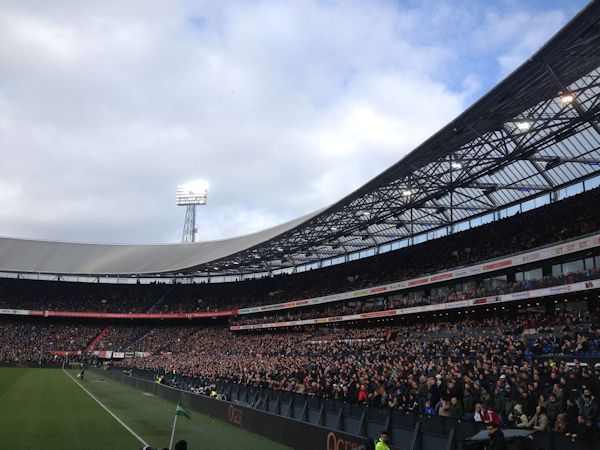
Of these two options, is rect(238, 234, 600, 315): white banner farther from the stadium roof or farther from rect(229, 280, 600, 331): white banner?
the stadium roof

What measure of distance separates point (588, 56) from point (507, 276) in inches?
853

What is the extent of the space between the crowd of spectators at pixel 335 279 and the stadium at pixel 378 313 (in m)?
0.29

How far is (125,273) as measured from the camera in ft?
242

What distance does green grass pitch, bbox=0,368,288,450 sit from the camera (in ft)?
55.4

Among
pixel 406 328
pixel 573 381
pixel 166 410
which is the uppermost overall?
pixel 406 328

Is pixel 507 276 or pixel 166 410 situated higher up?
pixel 507 276

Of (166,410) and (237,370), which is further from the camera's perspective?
(237,370)

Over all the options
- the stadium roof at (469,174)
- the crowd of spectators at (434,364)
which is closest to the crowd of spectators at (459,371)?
the crowd of spectators at (434,364)

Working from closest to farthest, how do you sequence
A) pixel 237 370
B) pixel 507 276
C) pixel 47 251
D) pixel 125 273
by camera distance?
1. pixel 237 370
2. pixel 507 276
3. pixel 125 273
4. pixel 47 251

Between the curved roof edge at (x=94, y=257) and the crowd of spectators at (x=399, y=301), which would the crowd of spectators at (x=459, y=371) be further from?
the curved roof edge at (x=94, y=257)

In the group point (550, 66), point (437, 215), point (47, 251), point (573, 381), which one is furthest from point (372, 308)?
point (47, 251)

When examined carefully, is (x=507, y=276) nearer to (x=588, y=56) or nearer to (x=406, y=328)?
(x=406, y=328)

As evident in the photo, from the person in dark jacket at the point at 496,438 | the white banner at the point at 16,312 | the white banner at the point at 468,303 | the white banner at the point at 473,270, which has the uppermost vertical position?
the white banner at the point at 473,270

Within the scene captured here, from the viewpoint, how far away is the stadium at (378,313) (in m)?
16.0
